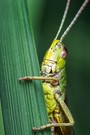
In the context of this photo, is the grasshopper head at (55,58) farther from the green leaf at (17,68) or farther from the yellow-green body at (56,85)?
the green leaf at (17,68)

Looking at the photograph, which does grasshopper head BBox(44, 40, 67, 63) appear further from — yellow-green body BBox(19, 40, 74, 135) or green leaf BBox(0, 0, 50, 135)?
green leaf BBox(0, 0, 50, 135)

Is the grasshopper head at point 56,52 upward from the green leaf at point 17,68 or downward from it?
upward

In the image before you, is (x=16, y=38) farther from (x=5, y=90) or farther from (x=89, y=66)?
(x=89, y=66)

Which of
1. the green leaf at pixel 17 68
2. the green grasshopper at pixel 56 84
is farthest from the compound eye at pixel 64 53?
the green leaf at pixel 17 68

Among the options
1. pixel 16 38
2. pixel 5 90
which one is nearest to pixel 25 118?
pixel 5 90

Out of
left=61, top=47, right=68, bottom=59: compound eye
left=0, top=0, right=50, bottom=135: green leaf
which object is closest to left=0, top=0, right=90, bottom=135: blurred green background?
left=61, top=47, right=68, bottom=59: compound eye

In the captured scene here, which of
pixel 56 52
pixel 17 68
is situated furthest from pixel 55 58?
pixel 17 68
